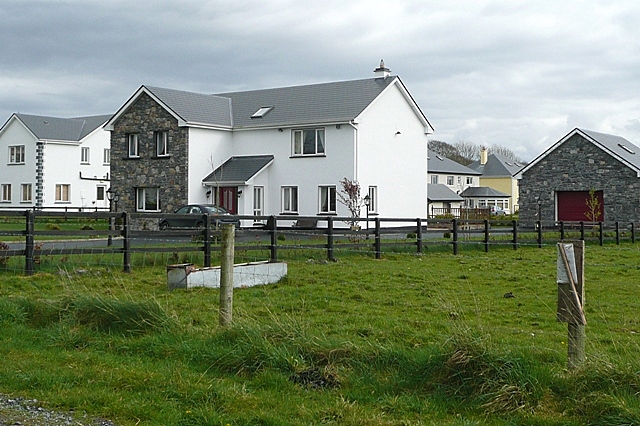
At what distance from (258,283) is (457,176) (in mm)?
75557

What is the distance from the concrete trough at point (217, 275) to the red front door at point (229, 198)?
24896 millimetres

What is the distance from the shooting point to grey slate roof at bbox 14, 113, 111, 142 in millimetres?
56625

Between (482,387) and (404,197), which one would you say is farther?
(404,197)

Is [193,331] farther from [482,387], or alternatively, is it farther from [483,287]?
→ [483,287]

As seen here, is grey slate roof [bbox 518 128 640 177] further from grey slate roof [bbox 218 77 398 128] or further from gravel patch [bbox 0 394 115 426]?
gravel patch [bbox 0 394 115 426]

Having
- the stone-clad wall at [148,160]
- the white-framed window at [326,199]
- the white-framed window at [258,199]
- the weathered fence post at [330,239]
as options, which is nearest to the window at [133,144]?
the stone-clad wall at [148,160]

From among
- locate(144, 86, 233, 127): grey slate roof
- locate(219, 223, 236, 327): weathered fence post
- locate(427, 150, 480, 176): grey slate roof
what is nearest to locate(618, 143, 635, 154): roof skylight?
locate(144, 86, 233, 127): grey slate roof

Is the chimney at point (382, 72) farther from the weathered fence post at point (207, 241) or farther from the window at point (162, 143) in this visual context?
the weathered fence post at point (207, 241)

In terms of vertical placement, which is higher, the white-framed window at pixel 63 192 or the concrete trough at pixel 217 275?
the white-framed window at pixel 63 192

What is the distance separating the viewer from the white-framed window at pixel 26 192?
5612 centimetres

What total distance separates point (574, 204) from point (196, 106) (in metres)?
23.8

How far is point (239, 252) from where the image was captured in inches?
700

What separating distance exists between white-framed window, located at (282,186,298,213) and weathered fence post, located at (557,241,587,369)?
32.9m

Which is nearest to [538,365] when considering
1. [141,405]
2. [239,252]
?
[141,405]
